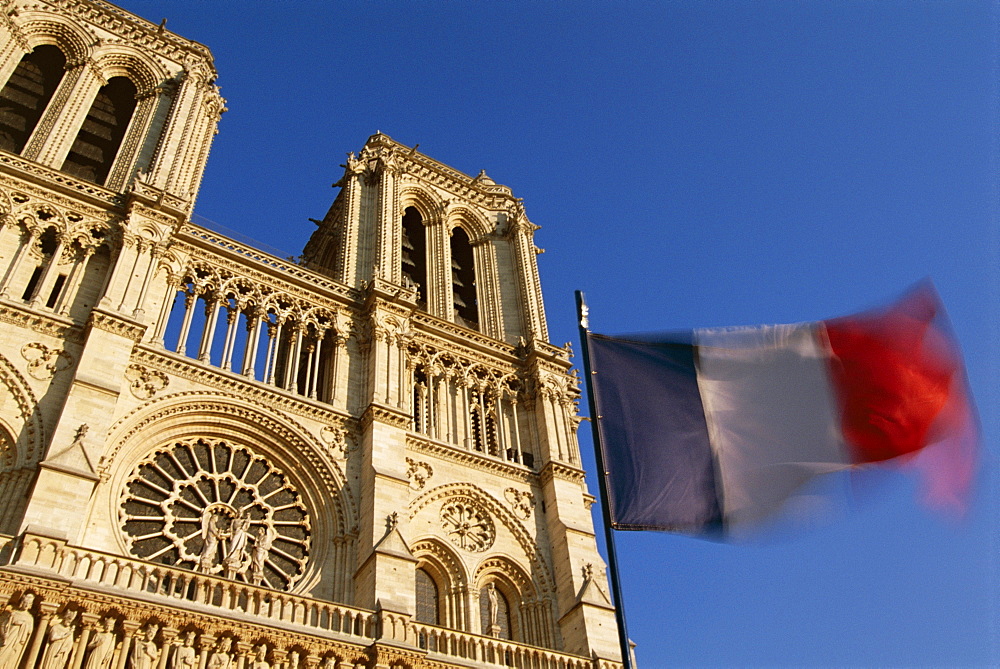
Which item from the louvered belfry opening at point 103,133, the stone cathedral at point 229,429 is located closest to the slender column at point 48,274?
the stone cathedral at point 229,429

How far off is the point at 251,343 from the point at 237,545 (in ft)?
16.9

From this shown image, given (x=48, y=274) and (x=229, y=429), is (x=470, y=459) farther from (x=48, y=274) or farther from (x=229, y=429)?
(x=48, y=274)

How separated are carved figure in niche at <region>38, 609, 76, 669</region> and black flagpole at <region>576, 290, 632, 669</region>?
7.40m

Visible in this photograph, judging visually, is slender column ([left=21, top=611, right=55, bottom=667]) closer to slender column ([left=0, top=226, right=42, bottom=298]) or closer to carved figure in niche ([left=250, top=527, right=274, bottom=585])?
carved figure in niche ([left=250, top=527, right=274, bottom=585])

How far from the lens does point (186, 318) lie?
734 inches

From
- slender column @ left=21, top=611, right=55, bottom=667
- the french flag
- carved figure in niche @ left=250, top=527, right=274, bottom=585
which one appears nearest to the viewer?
the french flag

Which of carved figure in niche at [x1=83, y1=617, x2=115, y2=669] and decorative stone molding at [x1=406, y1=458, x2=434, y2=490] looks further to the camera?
decorative stone molding at [x1=406, y1=458, x2=434, y2=490]

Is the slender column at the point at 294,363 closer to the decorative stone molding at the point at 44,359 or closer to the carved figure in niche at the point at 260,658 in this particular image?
the decorative stone molding at the point at 44,359

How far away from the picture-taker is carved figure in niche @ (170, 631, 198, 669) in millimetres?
12445

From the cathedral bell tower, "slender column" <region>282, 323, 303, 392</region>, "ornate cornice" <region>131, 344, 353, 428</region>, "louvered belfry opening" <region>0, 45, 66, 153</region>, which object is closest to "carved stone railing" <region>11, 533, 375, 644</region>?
the cathedral bell tower

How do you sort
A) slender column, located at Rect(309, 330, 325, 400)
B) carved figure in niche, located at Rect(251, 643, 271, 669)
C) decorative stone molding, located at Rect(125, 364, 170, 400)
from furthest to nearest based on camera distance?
slender column, located at Rect(309, 330, 325, 400) < decorative stone molding, located at Rect(125, 364, 170, 400) < carved figure in niche, located at Rect(251, 643, 271, 669)

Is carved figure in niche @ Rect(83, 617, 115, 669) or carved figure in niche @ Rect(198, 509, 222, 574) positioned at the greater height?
carved figure in niche @ Rect(198, 509, 222, 574)

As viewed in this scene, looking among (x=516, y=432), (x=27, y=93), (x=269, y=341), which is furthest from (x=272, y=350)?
(x=27, y=93)

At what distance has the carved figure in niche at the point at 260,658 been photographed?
13.1 metres
